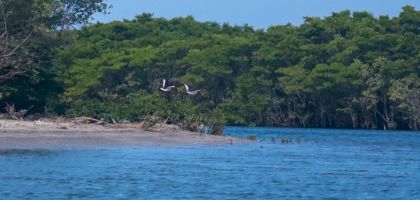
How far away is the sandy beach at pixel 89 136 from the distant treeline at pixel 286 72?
2222 cm

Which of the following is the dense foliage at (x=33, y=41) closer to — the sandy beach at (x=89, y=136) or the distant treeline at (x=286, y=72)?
the sandy beach at (x=89, y=136)

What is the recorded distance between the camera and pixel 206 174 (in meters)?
26.5

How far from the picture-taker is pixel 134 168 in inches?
1083

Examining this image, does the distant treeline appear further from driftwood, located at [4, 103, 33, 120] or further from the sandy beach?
the sandy beach

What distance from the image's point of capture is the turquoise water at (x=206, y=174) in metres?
22.3

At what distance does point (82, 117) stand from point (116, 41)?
1451 inches

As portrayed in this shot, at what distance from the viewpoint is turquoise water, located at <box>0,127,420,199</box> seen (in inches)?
878

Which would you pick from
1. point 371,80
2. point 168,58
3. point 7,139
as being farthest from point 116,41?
point 7,139

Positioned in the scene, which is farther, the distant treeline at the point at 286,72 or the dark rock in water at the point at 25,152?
the distant treeline at the point at 286,72

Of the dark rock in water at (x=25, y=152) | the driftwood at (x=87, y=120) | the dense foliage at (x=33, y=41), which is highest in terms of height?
the dense foliage at (x=33, y=41)

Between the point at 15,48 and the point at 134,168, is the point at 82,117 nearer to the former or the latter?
the point at 15,48

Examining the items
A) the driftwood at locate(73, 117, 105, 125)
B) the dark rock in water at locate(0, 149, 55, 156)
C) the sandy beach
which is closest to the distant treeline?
the driftwood at locate(73, 117, 105, 125)

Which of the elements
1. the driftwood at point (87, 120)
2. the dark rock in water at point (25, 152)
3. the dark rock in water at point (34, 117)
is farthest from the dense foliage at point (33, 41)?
the dark rock in water at point (25, 152)

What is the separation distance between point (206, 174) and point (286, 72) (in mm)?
41559
